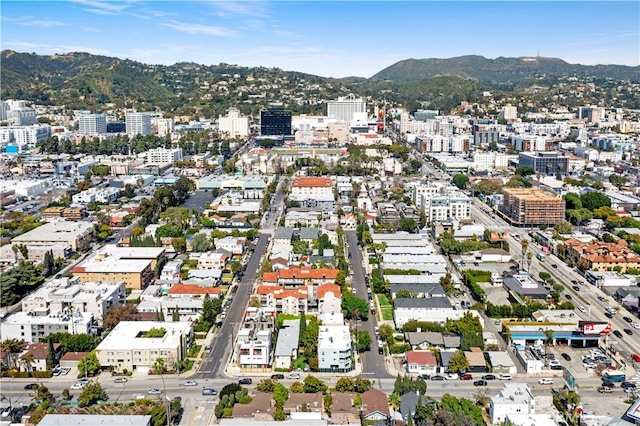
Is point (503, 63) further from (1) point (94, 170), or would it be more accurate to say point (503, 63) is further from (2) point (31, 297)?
(2) point (31, 297)

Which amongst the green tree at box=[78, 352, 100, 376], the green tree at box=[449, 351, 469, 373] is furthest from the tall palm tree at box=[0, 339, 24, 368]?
the green tree at box=[449, 351, 469, 373]

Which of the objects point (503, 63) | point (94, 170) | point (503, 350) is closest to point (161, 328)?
point (503, 350)

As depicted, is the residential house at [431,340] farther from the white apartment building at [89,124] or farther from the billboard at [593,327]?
the white apartment building at [89,124]

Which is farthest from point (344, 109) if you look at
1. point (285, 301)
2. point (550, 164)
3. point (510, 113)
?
point (285, 301)

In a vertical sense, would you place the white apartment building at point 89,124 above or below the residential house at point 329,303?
above

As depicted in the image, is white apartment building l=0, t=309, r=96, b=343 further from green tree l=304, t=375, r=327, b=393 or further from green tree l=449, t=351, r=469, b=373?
green tree l=449, t=351, r=469, b=373

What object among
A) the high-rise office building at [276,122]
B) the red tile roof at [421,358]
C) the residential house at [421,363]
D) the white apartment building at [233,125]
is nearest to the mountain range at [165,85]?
the white apartment building at [233,125]
